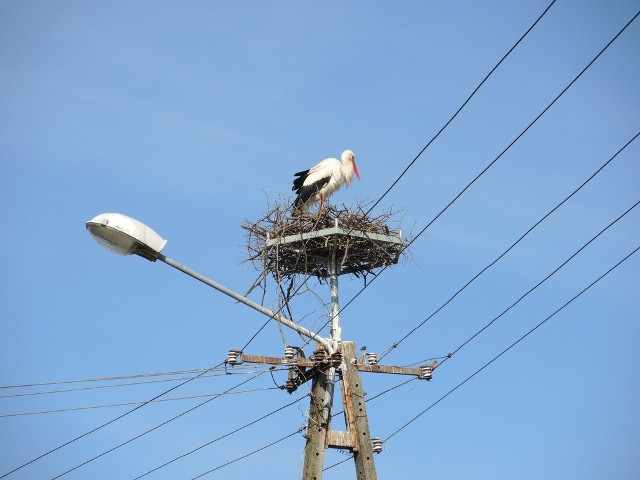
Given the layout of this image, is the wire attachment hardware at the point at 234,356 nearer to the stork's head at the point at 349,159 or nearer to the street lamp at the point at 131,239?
the street lamp at the point at 131,239

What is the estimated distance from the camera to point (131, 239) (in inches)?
443

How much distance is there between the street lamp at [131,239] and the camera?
441 inches

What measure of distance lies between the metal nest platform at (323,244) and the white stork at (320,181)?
8.54ft

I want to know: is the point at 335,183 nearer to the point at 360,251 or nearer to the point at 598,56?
the point at 360,251

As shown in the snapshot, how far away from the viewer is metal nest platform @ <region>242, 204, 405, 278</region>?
1343 cm

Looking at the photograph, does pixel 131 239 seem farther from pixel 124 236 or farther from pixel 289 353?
pixel 289 353

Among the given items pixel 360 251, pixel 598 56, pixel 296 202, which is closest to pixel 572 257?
pixel 598 56

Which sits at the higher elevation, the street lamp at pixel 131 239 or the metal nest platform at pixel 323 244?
the metal nest platform at pixel 323 244

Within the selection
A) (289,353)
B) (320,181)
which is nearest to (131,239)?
(289,353)

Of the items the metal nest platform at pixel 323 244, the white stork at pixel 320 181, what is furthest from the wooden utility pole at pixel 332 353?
the white stork at pixel 320 181

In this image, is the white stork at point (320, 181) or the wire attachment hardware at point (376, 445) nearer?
the wire attachment hardware at point (376, 445)

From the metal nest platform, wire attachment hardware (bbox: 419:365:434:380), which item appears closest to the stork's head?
the metal nest platform

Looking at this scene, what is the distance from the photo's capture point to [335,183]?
17.8 meters

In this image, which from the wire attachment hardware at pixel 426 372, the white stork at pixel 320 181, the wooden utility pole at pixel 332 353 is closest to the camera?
the wooden utility pole at pixel 332 353
